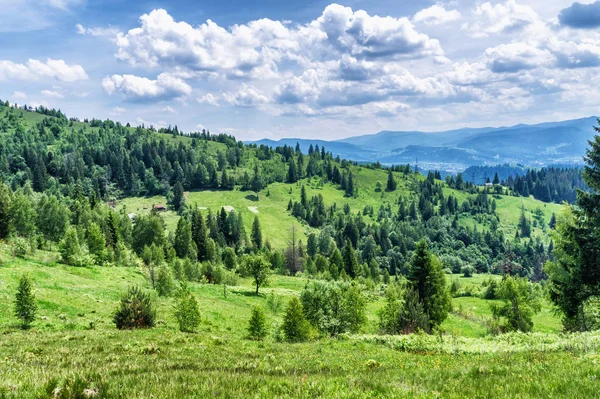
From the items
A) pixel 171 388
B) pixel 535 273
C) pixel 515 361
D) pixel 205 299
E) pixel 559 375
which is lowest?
pixel 535 273

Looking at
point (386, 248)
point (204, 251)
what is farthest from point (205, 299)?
point (386, 248)

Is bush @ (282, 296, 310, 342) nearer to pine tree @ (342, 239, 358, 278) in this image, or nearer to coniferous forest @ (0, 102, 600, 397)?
coniferous forest @ (0, 102, 600, 397)

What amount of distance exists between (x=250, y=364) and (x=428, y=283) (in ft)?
132

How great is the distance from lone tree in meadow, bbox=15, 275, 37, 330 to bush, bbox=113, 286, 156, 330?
22.3ft

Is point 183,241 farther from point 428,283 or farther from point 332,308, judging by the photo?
point 428,283

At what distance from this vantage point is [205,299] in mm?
57094

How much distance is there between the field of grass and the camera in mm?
6980

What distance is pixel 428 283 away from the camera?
48125 millimetres

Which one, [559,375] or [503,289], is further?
[503,289]

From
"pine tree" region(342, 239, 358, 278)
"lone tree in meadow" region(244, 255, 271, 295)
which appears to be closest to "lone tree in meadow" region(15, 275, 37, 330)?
"lone tree in meadow" region(244, 255, 271, 295)

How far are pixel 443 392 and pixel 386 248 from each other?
191 m

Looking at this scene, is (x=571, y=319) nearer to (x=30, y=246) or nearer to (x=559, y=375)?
(x=559, y=375)

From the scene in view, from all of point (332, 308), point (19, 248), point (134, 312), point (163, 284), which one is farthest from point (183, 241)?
point (134, 312)

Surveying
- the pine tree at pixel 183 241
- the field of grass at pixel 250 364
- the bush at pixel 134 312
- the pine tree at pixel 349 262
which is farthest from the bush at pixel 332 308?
the pine tree at pixel 349 262
